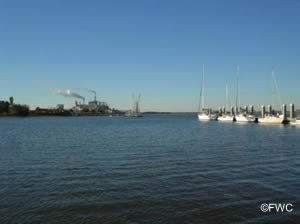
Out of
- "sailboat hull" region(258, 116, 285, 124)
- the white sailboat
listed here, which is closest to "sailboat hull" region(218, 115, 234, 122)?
"sailboat hull" region(258, 116, 285, 124)

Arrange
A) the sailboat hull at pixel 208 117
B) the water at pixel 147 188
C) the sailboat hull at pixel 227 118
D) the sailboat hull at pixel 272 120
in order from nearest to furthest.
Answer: the water at pixel 147 188 → the sailboat hull at pixel 272 120 → the sailboat hull at pixel 227 118 → the sailboat hull at pixel 208 117

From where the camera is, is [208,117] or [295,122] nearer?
[295,122]

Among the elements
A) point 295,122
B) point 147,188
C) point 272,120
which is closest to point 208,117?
point 272,120

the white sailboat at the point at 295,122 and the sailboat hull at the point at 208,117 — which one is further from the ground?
the sailboat hull at the point at 208,117

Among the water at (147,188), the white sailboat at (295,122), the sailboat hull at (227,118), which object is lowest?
the water at (147,188)

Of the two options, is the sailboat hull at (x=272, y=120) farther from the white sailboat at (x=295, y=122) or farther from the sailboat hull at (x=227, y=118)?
the sailboat hull at (x=227, y=118)

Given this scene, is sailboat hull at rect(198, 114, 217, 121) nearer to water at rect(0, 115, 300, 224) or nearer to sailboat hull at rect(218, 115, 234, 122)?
sailboat hull at rect(218, 115, 234, 122)

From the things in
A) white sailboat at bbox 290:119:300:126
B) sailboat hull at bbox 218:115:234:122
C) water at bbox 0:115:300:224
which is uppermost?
sailboat hull at bbox 218:115:234:122

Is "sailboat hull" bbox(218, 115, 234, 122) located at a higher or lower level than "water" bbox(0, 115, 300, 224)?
higher

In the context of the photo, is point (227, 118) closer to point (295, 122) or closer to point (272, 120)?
point (272, 120)

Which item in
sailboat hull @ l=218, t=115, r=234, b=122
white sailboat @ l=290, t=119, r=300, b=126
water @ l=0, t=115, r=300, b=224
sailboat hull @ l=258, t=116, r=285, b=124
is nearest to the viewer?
water @ l=0, t=115, r=300, b=224

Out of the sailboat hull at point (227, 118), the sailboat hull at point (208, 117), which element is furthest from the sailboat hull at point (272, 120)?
the sailboat hull at point (208, 117)

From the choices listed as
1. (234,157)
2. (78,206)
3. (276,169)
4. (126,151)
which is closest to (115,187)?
(78,206)

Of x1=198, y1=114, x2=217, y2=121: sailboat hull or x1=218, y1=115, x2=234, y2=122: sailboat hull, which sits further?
x1=198, y1=114, x2=217, y2=121: sailboat hull
